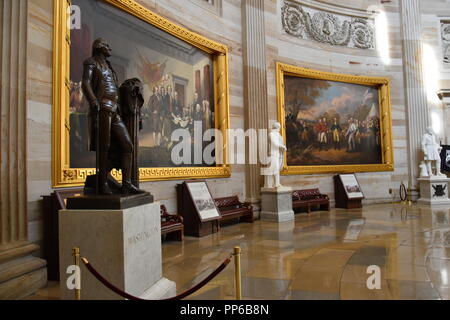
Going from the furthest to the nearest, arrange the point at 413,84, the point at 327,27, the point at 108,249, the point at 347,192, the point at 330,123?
the point at 413,84 → the point at 327,27 → the point at 330,123 → the point at 347,192 → the point at 108,249

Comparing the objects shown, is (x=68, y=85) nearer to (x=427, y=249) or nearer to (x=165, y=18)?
(x=165, y=18)

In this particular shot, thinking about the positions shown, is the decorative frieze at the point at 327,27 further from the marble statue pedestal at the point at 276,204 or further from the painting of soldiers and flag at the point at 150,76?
the marble statue pedestal at the point at 276,204

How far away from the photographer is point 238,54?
10797mm

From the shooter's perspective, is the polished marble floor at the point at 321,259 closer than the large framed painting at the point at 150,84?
Yes

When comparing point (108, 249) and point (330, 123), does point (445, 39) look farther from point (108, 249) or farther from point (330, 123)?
point (108, 249)

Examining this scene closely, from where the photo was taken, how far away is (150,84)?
25.8ft

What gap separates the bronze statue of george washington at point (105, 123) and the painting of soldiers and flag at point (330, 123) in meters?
8.93

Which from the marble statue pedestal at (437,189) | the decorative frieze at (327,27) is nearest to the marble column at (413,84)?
the marble statue pedestal at (437,189)

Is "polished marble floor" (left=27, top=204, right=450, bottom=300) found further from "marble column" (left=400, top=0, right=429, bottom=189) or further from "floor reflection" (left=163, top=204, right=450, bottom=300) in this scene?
"marble column" (left=400, top=0, right=429, bottom=189)

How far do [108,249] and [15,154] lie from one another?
2.24m

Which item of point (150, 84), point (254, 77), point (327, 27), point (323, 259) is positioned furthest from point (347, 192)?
point (150, 84)

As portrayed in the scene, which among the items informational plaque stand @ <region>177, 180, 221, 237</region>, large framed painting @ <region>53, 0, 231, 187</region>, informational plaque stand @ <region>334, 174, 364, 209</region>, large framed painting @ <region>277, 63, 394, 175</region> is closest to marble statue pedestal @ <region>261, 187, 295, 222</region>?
large framed painting @ <region>53, 0, 231, 187</region>

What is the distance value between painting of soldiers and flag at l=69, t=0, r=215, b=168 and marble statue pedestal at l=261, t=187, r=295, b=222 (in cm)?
275

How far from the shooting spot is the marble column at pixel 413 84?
567 inches
